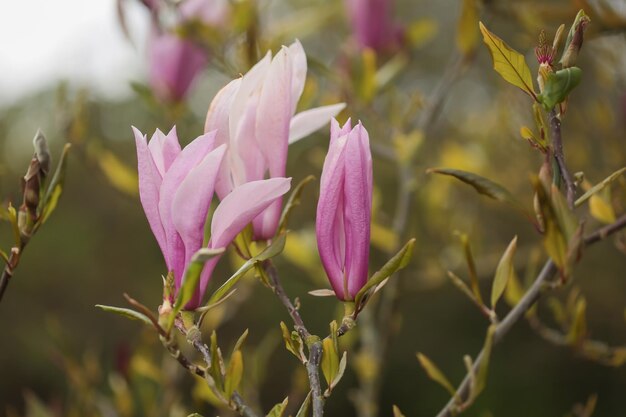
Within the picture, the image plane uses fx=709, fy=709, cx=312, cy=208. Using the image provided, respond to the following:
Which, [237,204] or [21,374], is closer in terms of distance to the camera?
[237,204]

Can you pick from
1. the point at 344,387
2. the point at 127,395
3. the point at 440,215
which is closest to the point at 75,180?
the point at 344,387

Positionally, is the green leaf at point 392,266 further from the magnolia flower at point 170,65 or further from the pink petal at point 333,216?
the magnolia flower at point 170,65

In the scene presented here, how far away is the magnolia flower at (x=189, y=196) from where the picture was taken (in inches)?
17.2

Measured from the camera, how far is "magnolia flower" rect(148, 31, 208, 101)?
1082 millimetres

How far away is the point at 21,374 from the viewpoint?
3.23 meters

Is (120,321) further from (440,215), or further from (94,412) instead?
(94,412)

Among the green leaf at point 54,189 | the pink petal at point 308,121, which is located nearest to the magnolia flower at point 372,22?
the pink petal at point 308,121

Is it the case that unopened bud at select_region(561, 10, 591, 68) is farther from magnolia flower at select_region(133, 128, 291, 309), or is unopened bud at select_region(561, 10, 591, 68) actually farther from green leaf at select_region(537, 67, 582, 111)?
magnolia flower at select_region(133, 128, 291, 309)

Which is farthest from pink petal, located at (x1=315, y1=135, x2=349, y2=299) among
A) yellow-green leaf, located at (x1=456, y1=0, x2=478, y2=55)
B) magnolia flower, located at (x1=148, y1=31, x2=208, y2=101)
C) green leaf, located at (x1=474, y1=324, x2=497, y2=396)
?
magnolia flower, located at (x1=148, y1=31, x2=208, y2=101)

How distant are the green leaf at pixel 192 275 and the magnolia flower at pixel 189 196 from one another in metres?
0.04

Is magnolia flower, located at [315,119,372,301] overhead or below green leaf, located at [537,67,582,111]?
below

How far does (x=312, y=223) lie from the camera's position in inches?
103

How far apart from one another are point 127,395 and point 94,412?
0.06m

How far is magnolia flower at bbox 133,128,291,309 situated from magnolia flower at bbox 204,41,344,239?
38 millimetres
